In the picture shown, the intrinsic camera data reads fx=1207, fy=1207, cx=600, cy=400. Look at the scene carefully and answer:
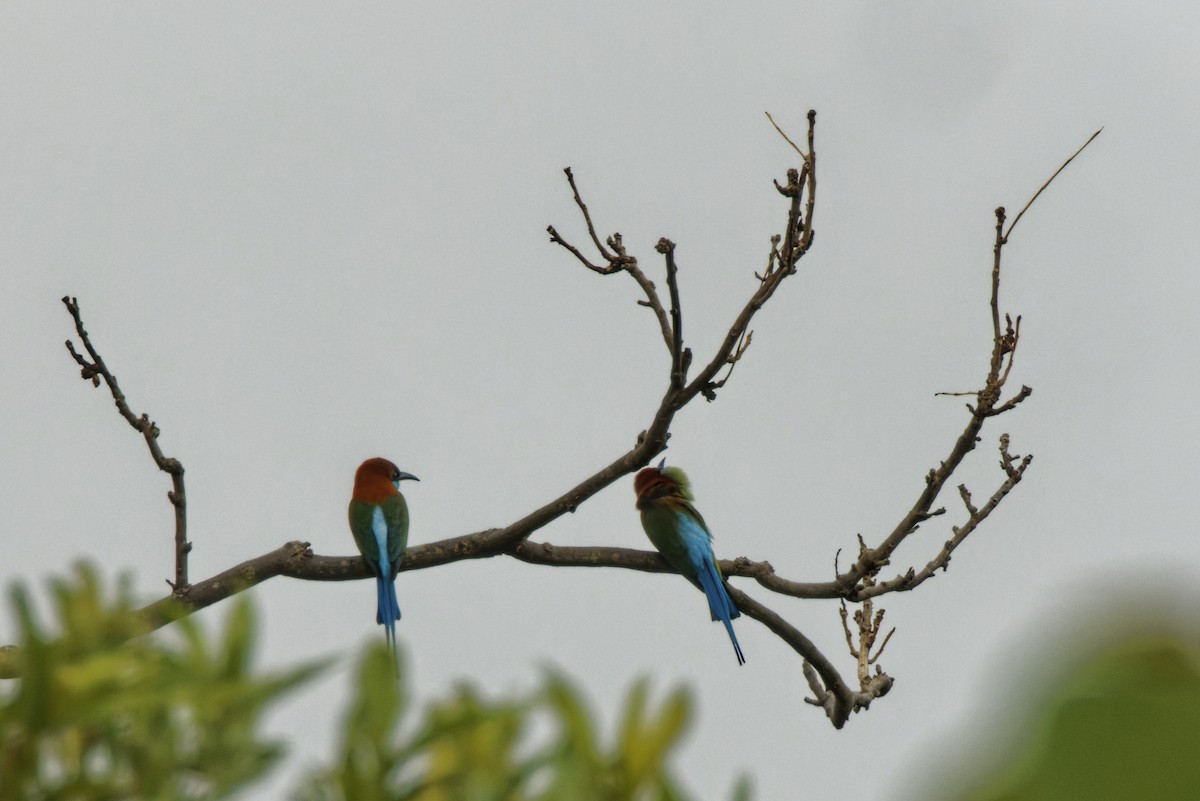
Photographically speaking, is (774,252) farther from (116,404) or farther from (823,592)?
(116,404)

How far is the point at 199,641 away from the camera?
0.96 m

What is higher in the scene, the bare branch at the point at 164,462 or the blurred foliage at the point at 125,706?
the bare branch at the point at 164,462

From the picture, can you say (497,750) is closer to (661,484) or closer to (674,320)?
(674,320)

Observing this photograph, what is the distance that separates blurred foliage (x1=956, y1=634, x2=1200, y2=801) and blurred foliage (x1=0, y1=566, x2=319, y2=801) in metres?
0.63

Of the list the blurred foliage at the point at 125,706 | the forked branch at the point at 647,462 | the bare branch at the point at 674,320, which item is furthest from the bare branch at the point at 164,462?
the blurred foliage at the point at 125,706

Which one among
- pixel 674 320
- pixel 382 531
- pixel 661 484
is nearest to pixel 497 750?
pixel 674 320

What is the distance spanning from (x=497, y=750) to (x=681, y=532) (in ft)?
17.2

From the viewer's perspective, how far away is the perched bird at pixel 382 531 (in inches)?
229

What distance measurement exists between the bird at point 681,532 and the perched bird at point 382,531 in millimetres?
1332

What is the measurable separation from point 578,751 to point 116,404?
4.62 m

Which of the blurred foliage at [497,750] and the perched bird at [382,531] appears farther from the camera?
the perched bird at [382,531]

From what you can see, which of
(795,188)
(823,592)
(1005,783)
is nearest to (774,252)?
(795,188)

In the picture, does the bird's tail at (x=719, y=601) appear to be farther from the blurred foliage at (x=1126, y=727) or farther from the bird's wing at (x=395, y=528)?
the blurred foliage at (x=1126, y=727)

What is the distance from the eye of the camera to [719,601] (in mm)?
5910
